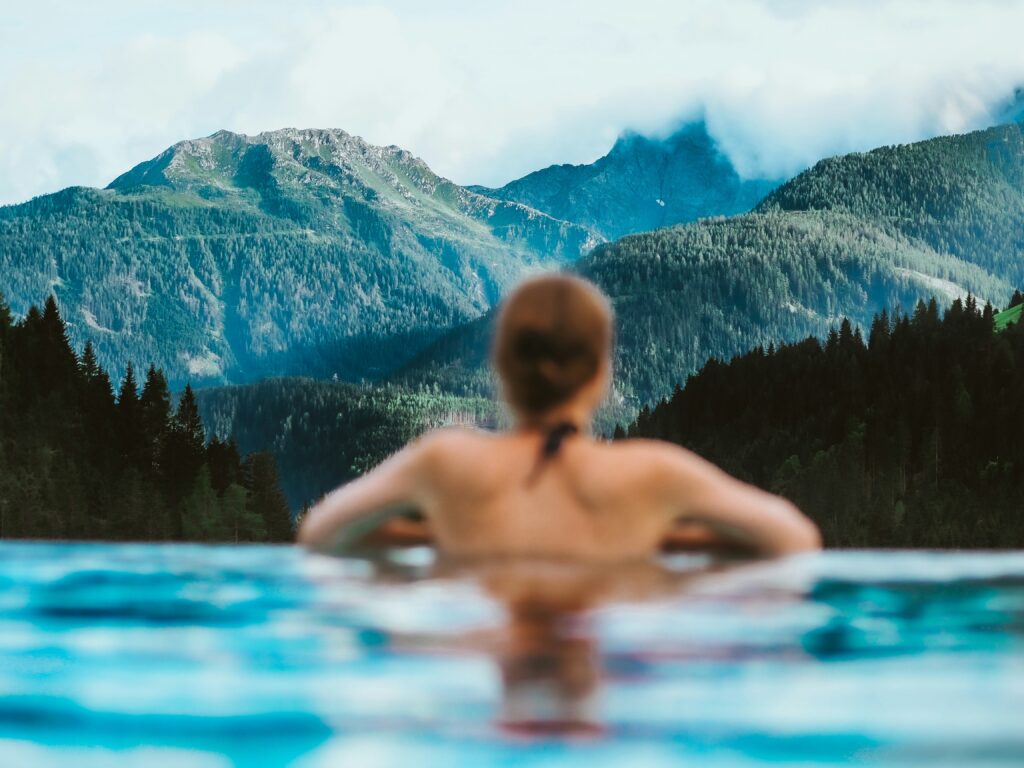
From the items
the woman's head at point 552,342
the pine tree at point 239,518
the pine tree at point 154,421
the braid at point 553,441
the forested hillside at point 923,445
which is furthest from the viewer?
the forested hillside at point 923,445

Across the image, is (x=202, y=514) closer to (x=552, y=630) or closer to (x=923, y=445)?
(x=923, y=445)

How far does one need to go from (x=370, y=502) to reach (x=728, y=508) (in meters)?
1.38

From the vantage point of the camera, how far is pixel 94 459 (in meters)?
132

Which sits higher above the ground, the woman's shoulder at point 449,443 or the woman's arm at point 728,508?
the woman's shoulder at point 449,443

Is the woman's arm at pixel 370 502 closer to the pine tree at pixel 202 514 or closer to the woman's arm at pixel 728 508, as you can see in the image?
the woman's arm at pixel 728 508

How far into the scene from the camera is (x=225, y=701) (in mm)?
5172

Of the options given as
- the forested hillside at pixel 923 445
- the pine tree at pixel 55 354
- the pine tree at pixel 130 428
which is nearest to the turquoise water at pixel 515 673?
the pine tree at pixel 55 354

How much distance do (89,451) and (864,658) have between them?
432ft

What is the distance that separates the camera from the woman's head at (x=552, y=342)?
517 cm

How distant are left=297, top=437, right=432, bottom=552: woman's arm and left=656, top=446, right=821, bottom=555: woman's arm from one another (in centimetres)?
92

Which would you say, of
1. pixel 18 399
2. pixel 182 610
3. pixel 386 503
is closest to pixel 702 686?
pixel 386 503

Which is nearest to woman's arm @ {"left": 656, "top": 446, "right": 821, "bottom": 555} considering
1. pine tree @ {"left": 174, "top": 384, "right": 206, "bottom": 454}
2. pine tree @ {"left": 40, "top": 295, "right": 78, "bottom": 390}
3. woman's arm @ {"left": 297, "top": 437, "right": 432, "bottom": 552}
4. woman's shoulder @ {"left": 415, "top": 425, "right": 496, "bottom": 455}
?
woman's shoulder @ {"left": 415, "top": 425, "right": 496, "bottom": 455}

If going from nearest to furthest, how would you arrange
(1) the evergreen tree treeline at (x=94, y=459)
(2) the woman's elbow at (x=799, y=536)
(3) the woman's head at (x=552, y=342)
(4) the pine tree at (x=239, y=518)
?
(3) the woman's head at (x=552, y=342) → (2) the woman's elbow at (x=799, y=536) → (1) the evergreen tree treeline at (x=94, y=459) → (4) the pine tree at (x=239, y=518)

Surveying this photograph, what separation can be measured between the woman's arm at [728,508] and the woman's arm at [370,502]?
92 centimetres
